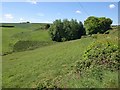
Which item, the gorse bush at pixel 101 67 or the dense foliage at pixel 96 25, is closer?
the gorse bush at pixel 101 67

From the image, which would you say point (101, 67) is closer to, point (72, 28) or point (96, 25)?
point (72, 28)

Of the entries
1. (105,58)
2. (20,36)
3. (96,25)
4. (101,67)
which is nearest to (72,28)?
(96,25)

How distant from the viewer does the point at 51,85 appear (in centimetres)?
1464

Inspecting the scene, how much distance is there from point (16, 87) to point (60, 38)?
73.9 m

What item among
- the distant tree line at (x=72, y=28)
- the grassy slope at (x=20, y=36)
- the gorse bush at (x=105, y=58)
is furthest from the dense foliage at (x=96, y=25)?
the gorse bush at (x=105, y=58)

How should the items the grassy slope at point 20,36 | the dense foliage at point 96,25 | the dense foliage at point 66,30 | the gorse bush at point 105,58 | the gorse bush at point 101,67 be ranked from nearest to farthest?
the gorse bush at point 101,67
the gorse bush at point 105,58
the grassy slope at point 20,36
the dense foliage at point 66,30
the dense foliage at point 96,25

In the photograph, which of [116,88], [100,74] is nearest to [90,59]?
[100,74]

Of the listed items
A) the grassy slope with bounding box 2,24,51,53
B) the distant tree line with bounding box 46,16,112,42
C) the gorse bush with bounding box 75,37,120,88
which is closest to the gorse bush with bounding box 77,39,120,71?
the gorse bush with bounding box 75,37,120,88

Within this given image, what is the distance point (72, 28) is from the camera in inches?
3627

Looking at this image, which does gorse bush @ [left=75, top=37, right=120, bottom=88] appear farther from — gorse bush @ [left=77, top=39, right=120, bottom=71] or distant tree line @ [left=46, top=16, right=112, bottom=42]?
distant tree line @ [left=46, top=16, right=112, bottom=42]

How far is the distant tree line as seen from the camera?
8988cm

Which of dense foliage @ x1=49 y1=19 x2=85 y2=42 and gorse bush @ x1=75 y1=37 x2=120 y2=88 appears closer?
gorse bush @ x1=75 y1=37 x2=120 y2=88

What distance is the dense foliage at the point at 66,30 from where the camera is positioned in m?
89.5

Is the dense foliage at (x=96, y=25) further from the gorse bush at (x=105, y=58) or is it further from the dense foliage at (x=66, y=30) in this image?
the gorse bush at (x=105, y=58)
